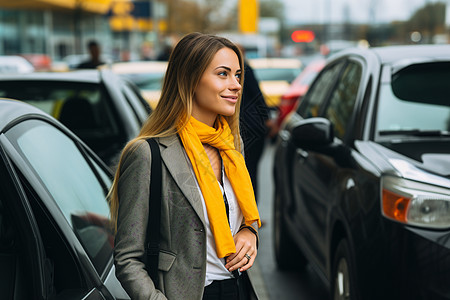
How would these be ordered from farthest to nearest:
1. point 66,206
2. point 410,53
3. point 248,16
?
point 248,16 → point 410,53 → point 66,206

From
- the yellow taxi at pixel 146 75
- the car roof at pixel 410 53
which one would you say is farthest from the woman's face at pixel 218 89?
the yellow taxi at pixel 146 75

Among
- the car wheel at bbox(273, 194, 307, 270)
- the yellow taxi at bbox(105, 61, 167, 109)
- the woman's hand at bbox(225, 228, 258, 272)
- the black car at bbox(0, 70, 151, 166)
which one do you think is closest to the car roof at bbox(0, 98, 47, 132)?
the woman's hand at bbox(225, 228, 258, 272)

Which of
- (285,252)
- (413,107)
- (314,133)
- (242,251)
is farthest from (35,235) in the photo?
(285,252)

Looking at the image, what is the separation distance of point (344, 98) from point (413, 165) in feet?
4.27

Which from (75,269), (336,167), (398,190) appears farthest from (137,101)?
(75,269)

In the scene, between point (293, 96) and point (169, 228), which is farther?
point (293, 96)

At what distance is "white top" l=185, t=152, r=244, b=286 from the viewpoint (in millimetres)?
2297

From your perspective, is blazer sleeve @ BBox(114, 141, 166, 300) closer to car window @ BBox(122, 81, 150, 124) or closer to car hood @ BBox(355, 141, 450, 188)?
car hood @ BBox(355, 141, 450, 188)

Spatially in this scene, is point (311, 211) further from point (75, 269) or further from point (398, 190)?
point (75, 269)

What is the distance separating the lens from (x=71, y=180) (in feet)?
10.3

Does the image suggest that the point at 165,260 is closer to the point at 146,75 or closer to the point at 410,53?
the point at 410,53

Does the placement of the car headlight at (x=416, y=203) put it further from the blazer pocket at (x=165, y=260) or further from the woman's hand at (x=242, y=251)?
the blazer pocket at (x=165, y=260)

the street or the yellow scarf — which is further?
the street

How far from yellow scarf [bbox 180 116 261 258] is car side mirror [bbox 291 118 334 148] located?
2.00 meters
